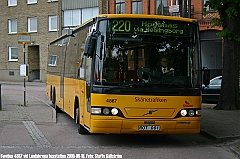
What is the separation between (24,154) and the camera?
8641mm

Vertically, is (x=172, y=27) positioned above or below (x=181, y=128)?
above

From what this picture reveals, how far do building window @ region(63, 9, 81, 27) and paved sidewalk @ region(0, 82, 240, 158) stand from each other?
25547mm

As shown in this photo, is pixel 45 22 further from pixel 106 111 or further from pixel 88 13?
pixel 106 111

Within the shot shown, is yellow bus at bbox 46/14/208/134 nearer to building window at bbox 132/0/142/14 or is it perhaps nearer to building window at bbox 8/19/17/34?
building window at bbox 132/0/142/14

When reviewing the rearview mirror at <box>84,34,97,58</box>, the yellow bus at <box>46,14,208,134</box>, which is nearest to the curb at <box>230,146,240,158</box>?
the yellow bus at <box>46,14,208,134</box>

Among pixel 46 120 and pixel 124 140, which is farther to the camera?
pixel 46 120

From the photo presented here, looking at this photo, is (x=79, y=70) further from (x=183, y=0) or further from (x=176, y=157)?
(x=183, y=0)

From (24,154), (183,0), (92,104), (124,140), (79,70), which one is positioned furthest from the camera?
(183,0)

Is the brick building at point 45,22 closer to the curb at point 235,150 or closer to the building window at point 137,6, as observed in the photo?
the building window at point 137,6

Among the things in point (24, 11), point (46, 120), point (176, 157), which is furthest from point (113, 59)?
point (24, 11)

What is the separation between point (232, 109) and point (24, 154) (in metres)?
10.6

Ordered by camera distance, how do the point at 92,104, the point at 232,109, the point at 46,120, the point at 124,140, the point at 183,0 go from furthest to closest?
the point at 183,0 → the point at 232,109 → the point at 46,120 → the point at 124,140 → the point at 92,104

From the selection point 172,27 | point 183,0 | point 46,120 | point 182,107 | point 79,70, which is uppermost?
point 183,0

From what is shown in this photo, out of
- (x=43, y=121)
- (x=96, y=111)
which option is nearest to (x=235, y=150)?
(x=96, y=111)
